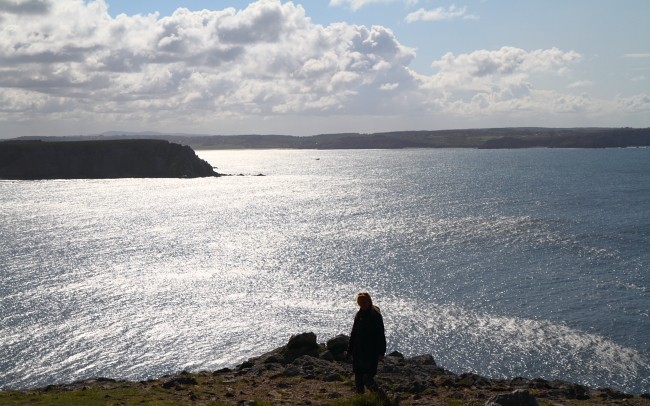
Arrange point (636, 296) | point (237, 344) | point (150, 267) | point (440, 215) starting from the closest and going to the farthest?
point (237, 344), point (636, 296), point (150, 267), point (440, 215)

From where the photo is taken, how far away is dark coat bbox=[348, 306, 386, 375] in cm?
1838

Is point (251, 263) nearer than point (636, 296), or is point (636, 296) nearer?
point (636, 296)

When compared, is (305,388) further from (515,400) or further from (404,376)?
(515,400)

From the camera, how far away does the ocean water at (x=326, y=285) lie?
3900 cm

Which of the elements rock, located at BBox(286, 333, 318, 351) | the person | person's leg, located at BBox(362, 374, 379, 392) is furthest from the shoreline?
the person

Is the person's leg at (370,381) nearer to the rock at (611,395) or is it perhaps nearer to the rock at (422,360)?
the rock at (611,395)

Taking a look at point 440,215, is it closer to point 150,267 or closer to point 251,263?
point 251,263

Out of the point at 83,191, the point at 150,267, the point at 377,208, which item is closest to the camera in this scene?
the point at 150,267

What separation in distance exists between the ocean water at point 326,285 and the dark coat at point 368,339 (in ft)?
64.0

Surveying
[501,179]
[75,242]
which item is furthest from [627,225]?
[501,179]

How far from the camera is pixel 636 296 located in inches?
2013

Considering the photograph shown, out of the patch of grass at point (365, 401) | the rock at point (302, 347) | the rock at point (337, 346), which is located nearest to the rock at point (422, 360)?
the rock at point (337, 346)

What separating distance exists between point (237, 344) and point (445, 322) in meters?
15.0

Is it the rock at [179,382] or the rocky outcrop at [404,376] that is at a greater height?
the rock at [179,382]
